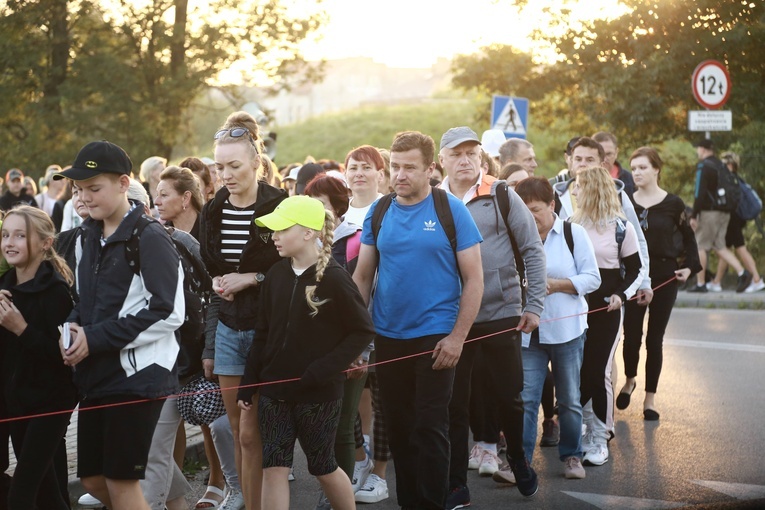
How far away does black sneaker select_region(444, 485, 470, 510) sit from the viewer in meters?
6.49

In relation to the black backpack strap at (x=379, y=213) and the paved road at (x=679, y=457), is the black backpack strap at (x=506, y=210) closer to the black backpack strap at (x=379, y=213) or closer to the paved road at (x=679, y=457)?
the black backpack strap at (x=379, y=213)

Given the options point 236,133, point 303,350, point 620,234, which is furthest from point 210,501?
point 620,234

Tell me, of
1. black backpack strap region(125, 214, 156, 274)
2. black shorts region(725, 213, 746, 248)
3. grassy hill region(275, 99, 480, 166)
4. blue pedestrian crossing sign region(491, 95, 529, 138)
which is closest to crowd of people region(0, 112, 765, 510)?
black backpack strap region(125, 214, 156, 274)

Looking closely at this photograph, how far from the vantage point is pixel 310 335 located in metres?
5.46

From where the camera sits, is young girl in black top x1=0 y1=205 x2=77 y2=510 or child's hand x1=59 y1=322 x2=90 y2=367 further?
young girl in black top x1=0 y1=205 x2=77 y2=510

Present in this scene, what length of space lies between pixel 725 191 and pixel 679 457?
409 inches

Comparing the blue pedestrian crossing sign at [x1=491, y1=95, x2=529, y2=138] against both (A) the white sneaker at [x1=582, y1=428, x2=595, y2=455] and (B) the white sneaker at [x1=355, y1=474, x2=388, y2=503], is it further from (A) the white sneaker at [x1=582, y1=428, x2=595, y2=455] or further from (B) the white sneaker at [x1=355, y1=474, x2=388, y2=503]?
(B) the white sneaker at [x1=355, y1=474, x2=388, y2=503]

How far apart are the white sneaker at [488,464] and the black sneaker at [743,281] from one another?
10942mm

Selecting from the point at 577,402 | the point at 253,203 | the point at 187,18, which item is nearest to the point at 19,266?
the point at 253,203

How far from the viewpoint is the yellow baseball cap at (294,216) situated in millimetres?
5473

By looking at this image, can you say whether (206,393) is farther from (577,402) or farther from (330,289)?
(577,402)

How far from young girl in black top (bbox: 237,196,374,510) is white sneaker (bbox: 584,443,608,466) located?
2.56 metres

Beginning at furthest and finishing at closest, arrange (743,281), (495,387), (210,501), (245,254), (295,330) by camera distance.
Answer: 1. (743,281)
2. (210,501)
3. (495,387)
4. (245,254)
5. (295,330)

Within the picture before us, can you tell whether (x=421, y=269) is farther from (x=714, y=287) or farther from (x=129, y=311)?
(x=714, y=287)
